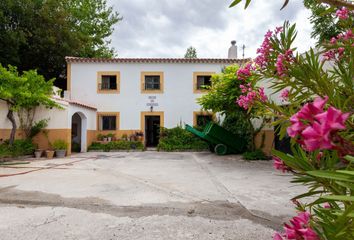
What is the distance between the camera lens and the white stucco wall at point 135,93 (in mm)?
16328

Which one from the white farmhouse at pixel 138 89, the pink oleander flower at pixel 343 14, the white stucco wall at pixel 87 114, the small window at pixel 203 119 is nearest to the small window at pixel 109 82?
the white farmhouse at pixel 138 89

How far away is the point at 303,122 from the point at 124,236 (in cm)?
291

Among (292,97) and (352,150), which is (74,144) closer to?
(292,97)

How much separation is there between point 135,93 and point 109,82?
1872 mm

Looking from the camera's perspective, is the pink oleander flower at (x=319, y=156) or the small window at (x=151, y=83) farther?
the small window at (x=151, y=83)

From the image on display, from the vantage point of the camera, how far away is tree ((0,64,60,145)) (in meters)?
10.7

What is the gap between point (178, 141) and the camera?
15508 mm

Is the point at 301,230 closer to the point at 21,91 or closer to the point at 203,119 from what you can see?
the point at 21,91

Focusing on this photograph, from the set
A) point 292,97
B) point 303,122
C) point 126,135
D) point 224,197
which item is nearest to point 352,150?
point 303,122

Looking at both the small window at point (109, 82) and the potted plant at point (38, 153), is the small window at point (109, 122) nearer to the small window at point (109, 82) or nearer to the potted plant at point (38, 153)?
the small window at point (109, 82)

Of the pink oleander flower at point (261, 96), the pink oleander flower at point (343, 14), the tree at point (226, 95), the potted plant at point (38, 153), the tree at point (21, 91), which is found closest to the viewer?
the pink oleander flower at point (343, 14)

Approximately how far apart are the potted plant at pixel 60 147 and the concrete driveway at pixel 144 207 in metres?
5.42

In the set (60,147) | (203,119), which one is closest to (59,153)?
(60,147)

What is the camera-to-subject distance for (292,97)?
213 cm
